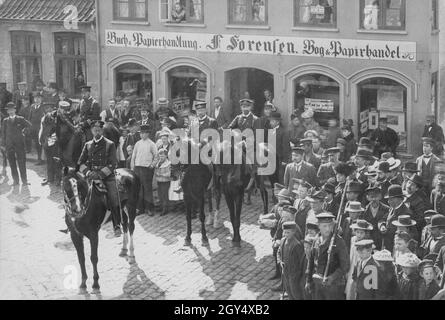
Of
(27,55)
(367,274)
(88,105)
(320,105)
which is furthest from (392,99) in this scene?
(27,55)

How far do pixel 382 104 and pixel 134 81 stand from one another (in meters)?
6.05

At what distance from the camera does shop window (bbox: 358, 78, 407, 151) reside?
17219mm

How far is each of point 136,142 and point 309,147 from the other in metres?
3.82

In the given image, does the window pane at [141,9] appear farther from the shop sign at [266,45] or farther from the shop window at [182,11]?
the shop window at [182,11]

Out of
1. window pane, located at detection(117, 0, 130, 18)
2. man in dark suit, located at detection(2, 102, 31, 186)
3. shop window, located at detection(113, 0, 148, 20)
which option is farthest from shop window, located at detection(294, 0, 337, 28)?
man in dark suit, located at detection(2, 102, 31, 186)

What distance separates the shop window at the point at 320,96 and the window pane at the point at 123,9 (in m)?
4.36

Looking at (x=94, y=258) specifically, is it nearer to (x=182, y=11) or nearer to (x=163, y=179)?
(x=163, y=179)

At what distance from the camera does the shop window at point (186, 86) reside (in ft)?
63.3

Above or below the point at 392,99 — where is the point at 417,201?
below

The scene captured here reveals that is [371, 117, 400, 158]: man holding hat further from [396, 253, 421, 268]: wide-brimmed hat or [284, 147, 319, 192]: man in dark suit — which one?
[396, 253, 421, 268]: wide-brimmed hat

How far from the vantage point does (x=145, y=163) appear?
16125mm

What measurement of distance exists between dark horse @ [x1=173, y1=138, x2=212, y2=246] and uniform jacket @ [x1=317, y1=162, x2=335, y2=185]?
6.67 ft

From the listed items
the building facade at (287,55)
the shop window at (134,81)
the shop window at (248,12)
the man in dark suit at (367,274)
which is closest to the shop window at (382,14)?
the building facade at (287,55)
